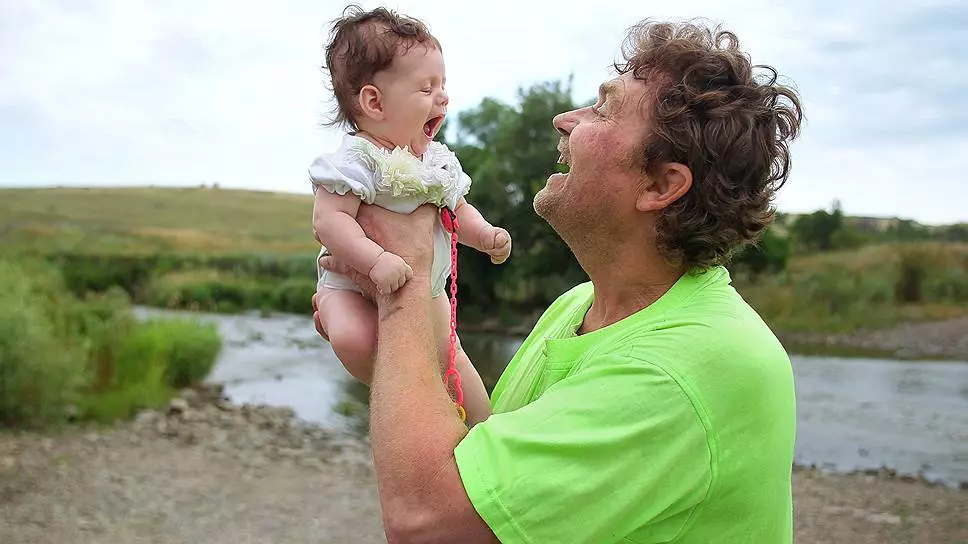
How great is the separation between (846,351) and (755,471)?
20.5 meters

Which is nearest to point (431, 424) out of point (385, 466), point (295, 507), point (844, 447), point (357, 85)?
point (385, 466)

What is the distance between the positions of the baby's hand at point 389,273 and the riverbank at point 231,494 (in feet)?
24.0

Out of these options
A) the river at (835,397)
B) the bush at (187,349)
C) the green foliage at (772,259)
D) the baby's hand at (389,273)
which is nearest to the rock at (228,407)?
the river at (835,397)

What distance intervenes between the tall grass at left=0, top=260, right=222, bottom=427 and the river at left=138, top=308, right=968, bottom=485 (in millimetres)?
1449

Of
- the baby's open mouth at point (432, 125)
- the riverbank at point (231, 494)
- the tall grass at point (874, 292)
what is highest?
the baby's open mouth at point (432, 125)

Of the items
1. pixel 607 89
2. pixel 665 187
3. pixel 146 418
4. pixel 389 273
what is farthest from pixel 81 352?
pixel 665 187

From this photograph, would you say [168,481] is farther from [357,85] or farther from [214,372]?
[357,85]

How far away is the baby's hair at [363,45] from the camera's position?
231cm

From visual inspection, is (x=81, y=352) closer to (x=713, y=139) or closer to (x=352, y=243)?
(x=352, y=243)

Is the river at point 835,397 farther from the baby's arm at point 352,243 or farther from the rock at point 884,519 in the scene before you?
the baby's arm at point 352,243

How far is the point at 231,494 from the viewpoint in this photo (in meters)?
10.1

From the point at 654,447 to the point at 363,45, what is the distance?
1.33 m

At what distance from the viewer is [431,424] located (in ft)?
5.80

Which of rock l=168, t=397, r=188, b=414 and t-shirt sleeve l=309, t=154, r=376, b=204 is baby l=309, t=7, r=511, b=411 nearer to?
t-shirt sleeve l=309, t=154, r=376, b=204
